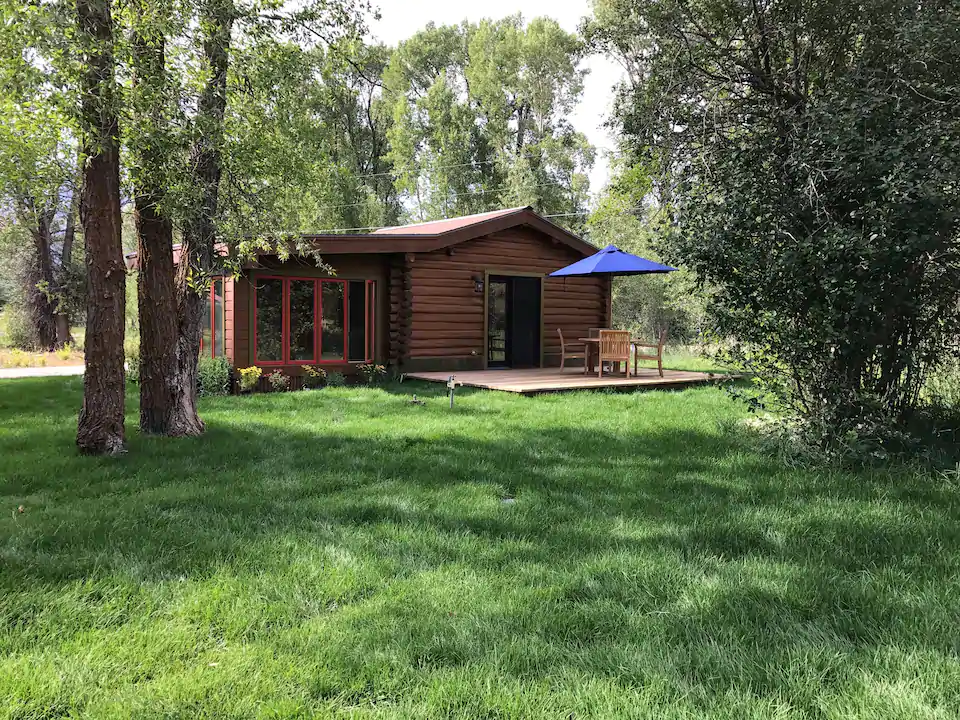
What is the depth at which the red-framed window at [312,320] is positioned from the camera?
10.8 metres

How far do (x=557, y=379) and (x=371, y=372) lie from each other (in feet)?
10.7

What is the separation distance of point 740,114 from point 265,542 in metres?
5.18

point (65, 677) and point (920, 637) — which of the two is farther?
point (920, 637)

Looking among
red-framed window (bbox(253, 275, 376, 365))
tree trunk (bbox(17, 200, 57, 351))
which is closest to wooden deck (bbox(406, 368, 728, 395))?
red-framed window (bbox(253, 275, 376, 365))

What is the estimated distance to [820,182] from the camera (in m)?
5.18

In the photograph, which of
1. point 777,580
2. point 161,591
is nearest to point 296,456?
point 161,591

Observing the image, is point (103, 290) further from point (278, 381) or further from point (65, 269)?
point (65, 269)

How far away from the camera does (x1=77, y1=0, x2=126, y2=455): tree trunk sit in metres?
5.40

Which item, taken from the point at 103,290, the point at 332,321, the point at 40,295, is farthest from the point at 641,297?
the point at 40,295

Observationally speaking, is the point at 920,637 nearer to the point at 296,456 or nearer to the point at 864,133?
the point at 864,133

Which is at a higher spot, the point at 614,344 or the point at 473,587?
the point at 614,344

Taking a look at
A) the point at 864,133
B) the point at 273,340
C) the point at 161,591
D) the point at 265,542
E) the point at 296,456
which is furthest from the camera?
the point at 273,340

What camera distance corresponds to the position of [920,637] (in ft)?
8.19

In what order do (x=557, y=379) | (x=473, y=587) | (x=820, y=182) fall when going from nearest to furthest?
(x=473, y=587)
(x=820, y=182)
(x=557, y=379)
